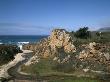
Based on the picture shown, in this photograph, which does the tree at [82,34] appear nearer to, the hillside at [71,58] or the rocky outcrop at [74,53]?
the hillside at [71,58]

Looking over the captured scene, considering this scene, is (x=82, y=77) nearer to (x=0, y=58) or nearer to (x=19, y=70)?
(x=19, y=70)

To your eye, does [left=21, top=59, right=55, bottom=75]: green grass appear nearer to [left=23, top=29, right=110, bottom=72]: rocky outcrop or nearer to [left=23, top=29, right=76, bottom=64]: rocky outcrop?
[left=23, top=29, right=110, bottom=72]: rocky outcrop

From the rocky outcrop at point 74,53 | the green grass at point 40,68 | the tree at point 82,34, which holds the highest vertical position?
the tree at point 82,34

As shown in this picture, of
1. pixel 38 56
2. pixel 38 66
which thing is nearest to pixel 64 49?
pixel 38 56

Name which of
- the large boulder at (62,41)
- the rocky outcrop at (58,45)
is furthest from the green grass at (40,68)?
the large boulder at (62,41)

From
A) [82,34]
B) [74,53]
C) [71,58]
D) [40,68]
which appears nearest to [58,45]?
[82,34]

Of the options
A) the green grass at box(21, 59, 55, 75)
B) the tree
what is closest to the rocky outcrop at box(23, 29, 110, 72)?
the green grass at box(21, 59, 55, 75)

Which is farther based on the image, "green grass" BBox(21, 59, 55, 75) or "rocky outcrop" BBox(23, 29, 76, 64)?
"rocky outcrop" BBox(23, 29, 76, 64)

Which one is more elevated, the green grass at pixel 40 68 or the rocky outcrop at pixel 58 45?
the rocky outcrop at pixel 58 45

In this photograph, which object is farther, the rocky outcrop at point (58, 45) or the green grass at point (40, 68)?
the rocky outcrop at point (58, 45)

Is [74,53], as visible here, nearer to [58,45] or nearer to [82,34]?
[58,45]

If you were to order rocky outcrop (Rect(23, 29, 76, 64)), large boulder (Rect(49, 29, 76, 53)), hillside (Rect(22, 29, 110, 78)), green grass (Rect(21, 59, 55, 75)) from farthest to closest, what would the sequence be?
large boulder (Rect(49, 29, 76, 53))
rocky outcrop (Rect(23, 29, 76, 64))
green grass (Rect(21, 59, 55, 75))
hillside (Rect(22, 29, 110, 78))

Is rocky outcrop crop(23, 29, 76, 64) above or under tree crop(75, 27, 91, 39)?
under

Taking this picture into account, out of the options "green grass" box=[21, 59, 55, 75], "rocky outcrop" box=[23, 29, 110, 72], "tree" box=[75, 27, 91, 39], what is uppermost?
"tree" box=[75, 27, 91, 39]
